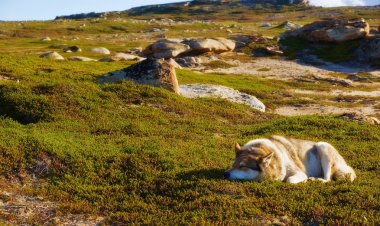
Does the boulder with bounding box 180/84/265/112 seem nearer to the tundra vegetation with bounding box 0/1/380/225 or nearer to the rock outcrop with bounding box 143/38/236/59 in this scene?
the tundra vegetation with bounding box 0/1/380/225

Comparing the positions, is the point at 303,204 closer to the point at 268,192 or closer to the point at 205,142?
the point at 268,192

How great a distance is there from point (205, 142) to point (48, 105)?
905 cm

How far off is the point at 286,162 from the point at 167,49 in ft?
205

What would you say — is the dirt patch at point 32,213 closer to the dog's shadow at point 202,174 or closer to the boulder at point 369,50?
the dog's shadow at point 202,174

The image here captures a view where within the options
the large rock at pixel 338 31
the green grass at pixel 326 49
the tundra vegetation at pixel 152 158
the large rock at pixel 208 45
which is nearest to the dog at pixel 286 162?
the tundra vegetation at pixel 152 158

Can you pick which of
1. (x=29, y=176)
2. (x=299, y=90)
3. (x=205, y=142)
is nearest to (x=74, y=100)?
(x=205, y=142)

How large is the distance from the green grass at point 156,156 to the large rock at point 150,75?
10.0 feet

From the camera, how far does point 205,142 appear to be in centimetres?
2008

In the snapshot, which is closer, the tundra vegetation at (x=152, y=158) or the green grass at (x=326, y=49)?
the tundra vegetation at (x=152, y=158)

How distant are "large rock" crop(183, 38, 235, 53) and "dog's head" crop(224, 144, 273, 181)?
2494 inches

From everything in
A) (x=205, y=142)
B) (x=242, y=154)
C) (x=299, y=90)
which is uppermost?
(x=242, y=154)

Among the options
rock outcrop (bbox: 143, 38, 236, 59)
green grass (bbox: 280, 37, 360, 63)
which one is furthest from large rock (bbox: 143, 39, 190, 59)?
green grass (bbox: 280, 37, 360, 63)

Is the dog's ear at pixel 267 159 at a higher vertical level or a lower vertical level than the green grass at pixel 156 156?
higher

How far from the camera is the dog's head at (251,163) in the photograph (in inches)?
Answer: 496
